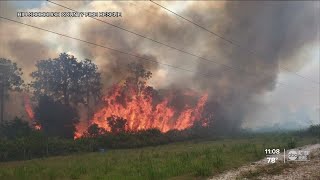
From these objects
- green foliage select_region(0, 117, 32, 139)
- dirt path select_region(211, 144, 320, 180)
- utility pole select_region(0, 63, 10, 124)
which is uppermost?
utility pole select_region(0, 63, 10, 124)

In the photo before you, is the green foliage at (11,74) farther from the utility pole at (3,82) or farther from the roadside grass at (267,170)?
the roadside grass at (267,170)

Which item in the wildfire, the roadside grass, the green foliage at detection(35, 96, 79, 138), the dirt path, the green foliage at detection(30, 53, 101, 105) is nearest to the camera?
the dirt path

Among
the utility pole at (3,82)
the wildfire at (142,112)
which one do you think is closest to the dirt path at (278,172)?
the wildfire at (142,112)

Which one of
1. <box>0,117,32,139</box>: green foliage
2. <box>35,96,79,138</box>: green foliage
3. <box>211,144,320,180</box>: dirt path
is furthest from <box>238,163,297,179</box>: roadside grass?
<box>35,96,79,138</box>: green foliage

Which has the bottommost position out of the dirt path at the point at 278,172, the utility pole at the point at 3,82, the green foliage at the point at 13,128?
the dirt path at the point at 278,172

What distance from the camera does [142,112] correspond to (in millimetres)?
87812

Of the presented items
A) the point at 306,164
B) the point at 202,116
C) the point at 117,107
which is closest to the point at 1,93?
the point at 117,107

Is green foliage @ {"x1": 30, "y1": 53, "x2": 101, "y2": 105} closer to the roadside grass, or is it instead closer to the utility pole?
the utility pole

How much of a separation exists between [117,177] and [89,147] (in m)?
35.1

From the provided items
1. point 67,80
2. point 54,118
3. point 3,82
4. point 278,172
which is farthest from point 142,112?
point 278,172

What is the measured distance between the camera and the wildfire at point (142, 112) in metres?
86.7

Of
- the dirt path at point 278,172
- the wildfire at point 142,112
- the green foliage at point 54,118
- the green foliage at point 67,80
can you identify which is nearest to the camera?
the dirt path at point 278,172

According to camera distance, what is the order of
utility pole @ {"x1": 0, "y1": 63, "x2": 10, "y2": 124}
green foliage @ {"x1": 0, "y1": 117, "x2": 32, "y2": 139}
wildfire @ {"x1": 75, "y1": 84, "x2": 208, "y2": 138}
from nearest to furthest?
green foliage @ {"x1": 0, "y1": 117, "x2": 32, "y2": 139} → utility pole @ {"x1": 0, "y1": 63, "x2": 10, "y2": 124} → wildfire @ {"x1": 75, "y1": 84, "x2": 208, "y2": 138}

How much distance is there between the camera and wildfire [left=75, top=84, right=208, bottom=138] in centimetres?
8669
